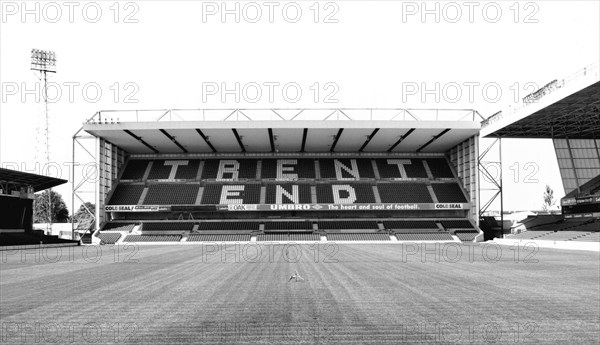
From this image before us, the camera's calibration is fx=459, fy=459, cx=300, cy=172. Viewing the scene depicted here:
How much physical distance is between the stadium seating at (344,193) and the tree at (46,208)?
58.4 metres

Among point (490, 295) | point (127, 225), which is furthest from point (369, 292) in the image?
point (127, 225)

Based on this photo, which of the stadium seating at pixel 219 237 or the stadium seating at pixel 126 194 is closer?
the stadium seating at pixel 219 237

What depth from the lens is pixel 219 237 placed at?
47.6 metres

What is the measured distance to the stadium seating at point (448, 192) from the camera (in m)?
51.5

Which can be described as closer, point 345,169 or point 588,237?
point 588,237

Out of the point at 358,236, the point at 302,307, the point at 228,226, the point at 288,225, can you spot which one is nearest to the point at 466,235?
the point at 358,236

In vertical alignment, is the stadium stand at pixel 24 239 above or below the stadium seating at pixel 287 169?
below

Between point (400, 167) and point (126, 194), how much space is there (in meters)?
32.3

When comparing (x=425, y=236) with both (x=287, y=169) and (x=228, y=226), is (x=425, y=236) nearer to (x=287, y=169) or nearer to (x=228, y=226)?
(x=287, y=169)

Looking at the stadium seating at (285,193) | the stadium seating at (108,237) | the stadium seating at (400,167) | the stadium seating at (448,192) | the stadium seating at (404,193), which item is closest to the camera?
the stadium seating at (108,237)

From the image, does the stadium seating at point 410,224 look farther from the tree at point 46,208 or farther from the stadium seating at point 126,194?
the tree at point 46,208

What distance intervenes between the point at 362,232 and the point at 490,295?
38.5 m

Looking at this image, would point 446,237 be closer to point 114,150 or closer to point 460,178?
point 460,178

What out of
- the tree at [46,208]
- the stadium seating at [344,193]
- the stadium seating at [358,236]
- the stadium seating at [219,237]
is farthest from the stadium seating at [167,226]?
the tree at [46,208]
